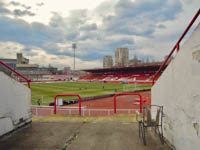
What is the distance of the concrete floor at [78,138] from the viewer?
131 inches

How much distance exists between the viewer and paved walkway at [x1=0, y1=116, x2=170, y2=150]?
333 cm

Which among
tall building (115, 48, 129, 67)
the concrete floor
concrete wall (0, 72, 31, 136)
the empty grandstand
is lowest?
the concrete floor

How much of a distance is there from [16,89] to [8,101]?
0.48 meters

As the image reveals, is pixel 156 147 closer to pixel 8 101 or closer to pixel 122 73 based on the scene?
pixel 8 101

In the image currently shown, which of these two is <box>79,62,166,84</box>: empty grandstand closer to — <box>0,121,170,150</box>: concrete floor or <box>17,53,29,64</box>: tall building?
<box>0,121,170,150</box>: concrete floor

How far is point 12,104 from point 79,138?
2.37 m

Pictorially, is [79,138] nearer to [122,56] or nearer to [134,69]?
[134,69]

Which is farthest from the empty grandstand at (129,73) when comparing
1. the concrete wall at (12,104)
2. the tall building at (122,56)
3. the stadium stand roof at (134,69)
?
the tall building at (122,56)

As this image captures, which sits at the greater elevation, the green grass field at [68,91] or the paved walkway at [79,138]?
the paved walkway at [79,138]

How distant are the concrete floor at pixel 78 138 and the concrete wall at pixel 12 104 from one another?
1.00 feet

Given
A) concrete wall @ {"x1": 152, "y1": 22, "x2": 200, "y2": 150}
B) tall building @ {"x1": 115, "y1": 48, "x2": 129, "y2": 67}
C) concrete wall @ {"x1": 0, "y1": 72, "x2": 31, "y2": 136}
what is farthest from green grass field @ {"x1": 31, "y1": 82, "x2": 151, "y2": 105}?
tall building @ {"x1": 115, "y1": 48, "x2": 129, "y2": 67}

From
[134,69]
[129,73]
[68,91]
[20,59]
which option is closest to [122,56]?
[129,73]

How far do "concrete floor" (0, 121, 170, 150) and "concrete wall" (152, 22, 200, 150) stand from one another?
2.02 feet

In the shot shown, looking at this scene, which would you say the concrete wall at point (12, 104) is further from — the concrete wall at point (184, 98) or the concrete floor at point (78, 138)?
the concrete wall at point (184, 98)
